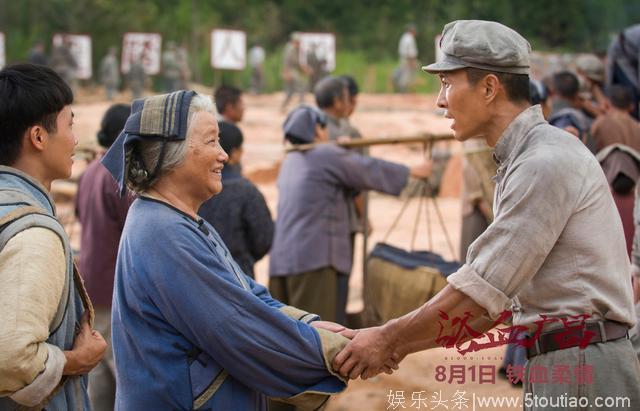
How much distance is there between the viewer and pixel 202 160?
2.69m

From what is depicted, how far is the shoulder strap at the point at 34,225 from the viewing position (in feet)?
7.92

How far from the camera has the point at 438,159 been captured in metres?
15.4

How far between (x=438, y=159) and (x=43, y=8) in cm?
2233

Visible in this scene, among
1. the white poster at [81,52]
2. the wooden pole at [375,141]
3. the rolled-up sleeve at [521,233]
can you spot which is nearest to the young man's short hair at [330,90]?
the wooden pole at [375,141]

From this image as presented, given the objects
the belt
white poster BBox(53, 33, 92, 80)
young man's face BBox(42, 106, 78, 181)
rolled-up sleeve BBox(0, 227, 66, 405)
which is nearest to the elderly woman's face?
young man's face BBox(42, 106, 78, 181)

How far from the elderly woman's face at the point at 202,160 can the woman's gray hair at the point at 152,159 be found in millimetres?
17

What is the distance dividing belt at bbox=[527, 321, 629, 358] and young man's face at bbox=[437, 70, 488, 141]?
642mm

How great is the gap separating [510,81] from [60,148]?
4.37ft

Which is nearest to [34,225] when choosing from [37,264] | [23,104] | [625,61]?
[37,264]

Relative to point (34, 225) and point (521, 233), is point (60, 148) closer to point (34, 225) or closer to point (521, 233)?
point (34, 225)

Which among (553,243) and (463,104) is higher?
(463,104)

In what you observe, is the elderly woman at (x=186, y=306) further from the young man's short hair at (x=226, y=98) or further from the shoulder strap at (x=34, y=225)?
the young man's short hair at (x=226, y=98)

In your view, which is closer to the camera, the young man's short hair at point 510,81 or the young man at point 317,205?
the young man's short hair at point 510,81

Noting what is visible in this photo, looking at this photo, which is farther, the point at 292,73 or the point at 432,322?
the point at 292,73
